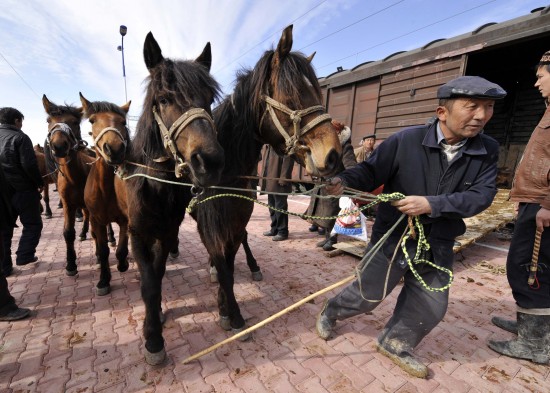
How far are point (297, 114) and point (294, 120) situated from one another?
0.05 meters

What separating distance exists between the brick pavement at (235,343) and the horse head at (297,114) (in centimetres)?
174

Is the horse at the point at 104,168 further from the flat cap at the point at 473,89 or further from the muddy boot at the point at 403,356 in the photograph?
the muddy boot at the point at 403,356

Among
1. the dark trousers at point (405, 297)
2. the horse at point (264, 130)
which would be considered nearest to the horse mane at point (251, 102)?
the horse at point (264, 130)

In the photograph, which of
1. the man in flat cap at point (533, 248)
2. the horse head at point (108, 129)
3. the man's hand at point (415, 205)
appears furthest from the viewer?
the horse head at point (108, 129)

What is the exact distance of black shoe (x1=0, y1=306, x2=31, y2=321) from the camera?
2744 millimetres

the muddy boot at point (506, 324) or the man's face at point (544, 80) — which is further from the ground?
the man's face at point (544, 80)

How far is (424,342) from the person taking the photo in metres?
2.52

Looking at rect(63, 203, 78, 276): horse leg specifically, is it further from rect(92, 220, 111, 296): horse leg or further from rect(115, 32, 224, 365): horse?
rect(115, 32, 224, 365): horse

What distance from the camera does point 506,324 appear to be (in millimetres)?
2723

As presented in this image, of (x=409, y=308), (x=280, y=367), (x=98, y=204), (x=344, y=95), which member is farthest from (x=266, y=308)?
(x=344, y=95)

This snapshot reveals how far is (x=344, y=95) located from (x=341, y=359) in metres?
9.28

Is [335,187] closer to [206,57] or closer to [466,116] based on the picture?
[466,116]

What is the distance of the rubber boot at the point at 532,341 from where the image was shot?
2.24m

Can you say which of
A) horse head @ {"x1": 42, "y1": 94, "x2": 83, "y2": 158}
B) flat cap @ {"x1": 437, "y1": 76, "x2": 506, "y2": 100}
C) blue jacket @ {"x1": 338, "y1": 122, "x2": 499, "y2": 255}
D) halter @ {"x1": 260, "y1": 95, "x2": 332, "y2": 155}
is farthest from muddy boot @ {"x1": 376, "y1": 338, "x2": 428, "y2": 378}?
horse head @ {"x1": 42, "y1": 94, "x2": 83, "y2": 158}
